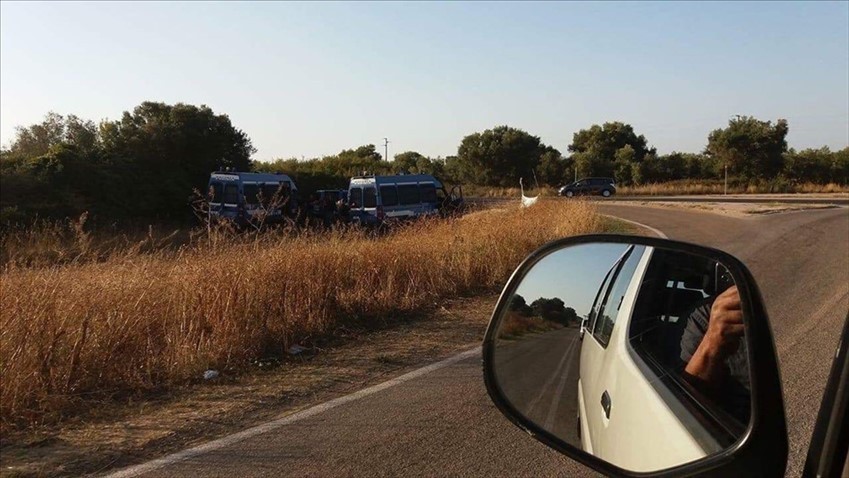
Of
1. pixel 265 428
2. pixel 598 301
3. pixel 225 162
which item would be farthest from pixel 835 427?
pixel 225 162

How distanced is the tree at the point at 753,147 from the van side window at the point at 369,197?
44.8 metres

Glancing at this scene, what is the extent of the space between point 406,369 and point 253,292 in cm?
234

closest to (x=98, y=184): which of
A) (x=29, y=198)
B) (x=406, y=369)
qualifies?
(x=29, y=198)

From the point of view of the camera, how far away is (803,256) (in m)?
13.3

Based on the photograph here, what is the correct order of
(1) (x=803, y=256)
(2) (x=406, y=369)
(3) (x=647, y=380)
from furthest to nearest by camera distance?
(1) (x=803, y=256), (2) (x=406, y=369), (3) (x=647, y=380)

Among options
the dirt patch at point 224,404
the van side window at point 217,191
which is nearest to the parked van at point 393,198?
the van side window at point 217,191

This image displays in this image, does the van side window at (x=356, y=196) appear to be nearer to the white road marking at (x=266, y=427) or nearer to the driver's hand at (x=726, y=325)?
the white road marking at (x=266, y=427)

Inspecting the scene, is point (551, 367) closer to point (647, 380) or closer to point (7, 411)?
point (647, 380)

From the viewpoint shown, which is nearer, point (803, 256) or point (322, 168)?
point (803, 256)

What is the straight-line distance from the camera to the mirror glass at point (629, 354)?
1669 millimetres

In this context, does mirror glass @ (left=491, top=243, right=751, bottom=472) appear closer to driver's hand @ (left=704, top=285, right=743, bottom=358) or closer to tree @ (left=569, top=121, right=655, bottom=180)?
driver's hand @ (left=704, top=285, right=743, bottom=358)

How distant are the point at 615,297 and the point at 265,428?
10.4ft

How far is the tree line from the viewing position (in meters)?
27.8

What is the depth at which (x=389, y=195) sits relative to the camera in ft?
80.2
